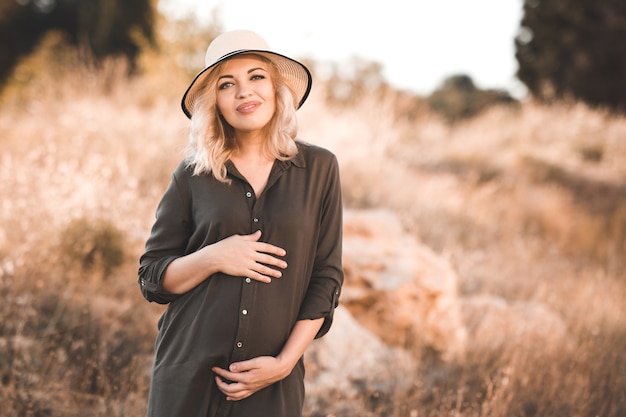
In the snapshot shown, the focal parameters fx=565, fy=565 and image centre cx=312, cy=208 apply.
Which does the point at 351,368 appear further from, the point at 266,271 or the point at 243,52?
the point at 243,52

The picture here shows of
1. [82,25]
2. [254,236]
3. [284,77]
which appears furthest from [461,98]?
[254,236]

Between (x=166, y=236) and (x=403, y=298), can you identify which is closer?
(x=166, y=236)

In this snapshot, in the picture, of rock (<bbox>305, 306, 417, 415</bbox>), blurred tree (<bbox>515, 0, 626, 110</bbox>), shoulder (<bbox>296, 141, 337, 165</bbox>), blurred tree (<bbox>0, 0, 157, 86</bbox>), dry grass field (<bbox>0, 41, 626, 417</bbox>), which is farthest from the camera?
blurred tree (<bbox>0, 0, 157, 86</bbox>)

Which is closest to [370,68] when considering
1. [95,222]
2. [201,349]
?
[95,222]

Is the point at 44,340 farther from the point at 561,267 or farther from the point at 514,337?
the point at 561,267

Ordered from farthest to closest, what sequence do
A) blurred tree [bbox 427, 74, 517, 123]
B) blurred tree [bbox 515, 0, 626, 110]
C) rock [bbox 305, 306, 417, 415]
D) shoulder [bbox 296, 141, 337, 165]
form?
blurred tree [bbox 427, 74, 517, 123], blurred tree [bbox 515, 0, 626, 110], rock [bbox 305, 306, 417, 415], shoulder [bbox 296, 141, 337, 165]

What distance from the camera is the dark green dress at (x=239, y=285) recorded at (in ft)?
6.29

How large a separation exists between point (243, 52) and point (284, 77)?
0.74 feet

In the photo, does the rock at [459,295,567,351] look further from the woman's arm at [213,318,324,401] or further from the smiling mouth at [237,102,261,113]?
the smiling mouth at [237,102,261,113]

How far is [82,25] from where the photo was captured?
55.5 ft

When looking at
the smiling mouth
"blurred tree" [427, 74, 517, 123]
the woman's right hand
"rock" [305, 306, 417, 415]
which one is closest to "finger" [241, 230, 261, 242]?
the woman's right hand

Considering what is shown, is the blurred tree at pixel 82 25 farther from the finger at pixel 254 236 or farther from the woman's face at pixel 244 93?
the finger at pixel 254 236

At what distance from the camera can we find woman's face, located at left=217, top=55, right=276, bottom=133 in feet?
6.75

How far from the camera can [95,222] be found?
450cm
